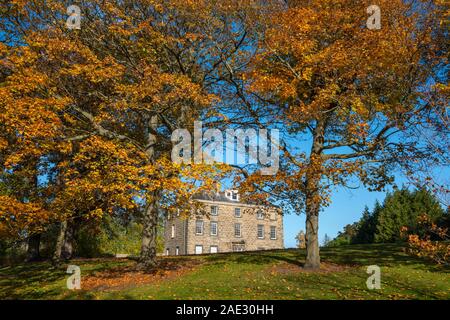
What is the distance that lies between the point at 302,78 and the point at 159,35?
701 centimetres

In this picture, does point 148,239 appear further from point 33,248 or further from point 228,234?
point 228,234

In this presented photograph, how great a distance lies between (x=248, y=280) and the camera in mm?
16984

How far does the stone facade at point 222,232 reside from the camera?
206 ft

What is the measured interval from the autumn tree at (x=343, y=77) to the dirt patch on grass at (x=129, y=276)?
18.8 feet

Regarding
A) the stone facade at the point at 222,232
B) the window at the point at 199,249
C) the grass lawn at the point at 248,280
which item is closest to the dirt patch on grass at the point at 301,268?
the grass lawn at the point at 248,280

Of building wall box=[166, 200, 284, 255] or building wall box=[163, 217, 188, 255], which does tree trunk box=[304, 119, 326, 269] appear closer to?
building wall box=[166, 200, 284, 255]

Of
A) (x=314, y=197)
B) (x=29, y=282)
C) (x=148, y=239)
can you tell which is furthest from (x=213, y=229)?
(x=314, y=197)

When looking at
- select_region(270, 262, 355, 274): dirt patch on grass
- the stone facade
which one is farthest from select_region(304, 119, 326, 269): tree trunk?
the stone facade

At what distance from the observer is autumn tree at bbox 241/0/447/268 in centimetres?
1675

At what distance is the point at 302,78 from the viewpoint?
18.5 m

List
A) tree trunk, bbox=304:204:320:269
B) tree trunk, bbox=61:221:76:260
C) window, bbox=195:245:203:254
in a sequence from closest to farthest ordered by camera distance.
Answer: tree trunk, bbox=304:204:320:269, tree trunk, bbox=61:221:76:260, window, bbox=195:245:203:254

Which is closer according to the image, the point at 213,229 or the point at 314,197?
the point at 314,197

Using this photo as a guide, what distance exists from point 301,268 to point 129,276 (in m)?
8.00

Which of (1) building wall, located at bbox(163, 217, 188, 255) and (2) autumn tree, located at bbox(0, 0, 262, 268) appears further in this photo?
(1) building wall, located at bbox(163, 217, 188, 255)
